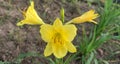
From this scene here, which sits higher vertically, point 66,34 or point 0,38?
point 66,34

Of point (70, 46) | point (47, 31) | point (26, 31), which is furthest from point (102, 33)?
point (47, 31)

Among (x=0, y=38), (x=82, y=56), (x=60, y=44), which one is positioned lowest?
(x=82, y=56)

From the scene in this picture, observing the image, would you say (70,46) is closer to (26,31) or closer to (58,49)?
(58,49)

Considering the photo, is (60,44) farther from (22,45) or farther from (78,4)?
(78,4)

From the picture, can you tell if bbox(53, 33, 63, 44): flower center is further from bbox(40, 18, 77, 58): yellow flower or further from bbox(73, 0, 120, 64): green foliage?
bbox(73, 0, 120, 64): green foliage

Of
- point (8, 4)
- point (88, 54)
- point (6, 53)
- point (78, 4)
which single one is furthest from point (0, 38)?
point (78, 4)

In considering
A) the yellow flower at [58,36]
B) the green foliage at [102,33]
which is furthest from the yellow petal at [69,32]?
the green foliage at [102,33]

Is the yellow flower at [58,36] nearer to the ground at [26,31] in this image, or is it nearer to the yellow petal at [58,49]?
the yellow petal at [58,49]
